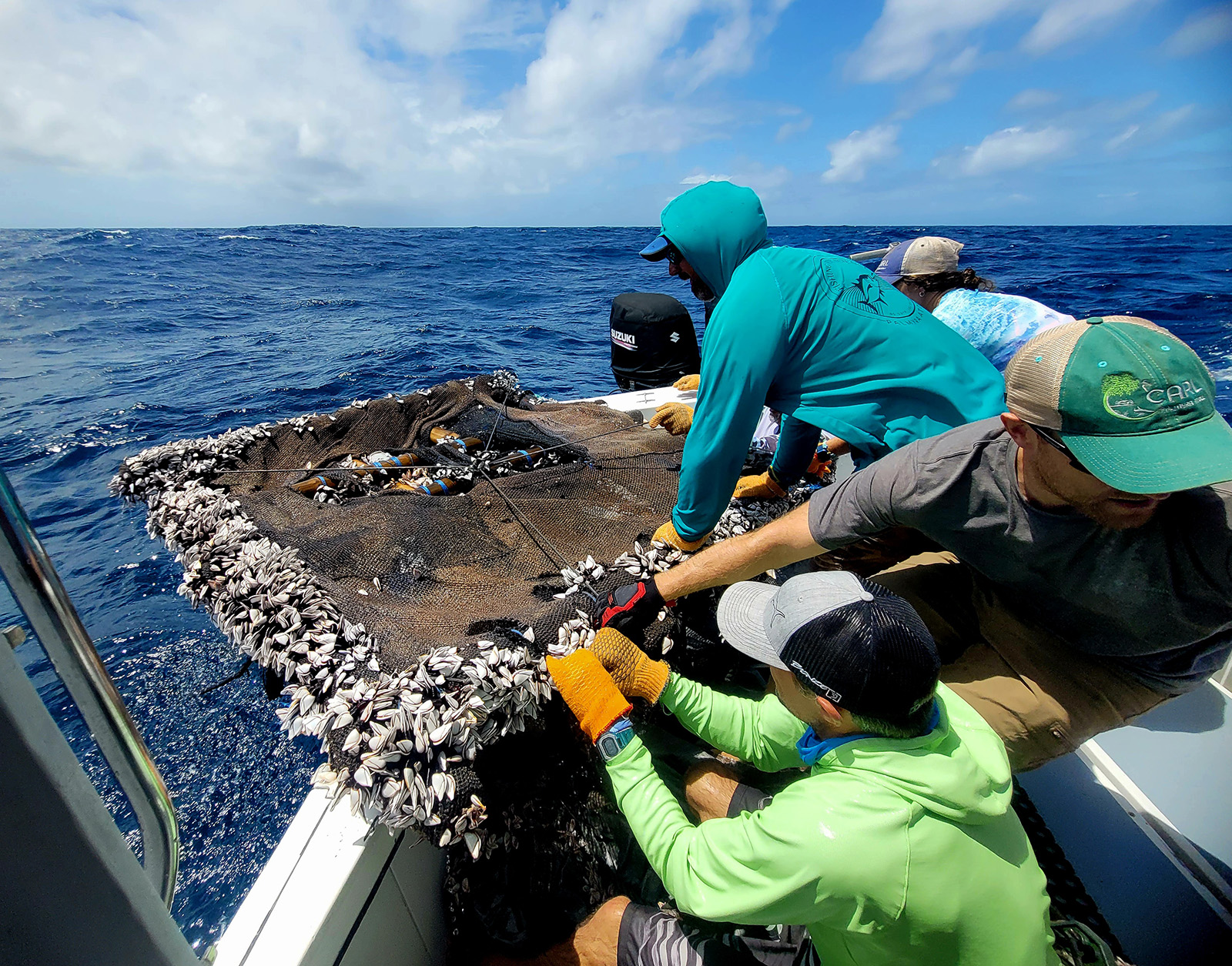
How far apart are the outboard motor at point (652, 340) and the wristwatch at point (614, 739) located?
3.82 metres

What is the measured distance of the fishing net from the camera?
141 cm

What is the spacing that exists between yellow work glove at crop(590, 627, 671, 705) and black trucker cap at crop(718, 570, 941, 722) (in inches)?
15.9

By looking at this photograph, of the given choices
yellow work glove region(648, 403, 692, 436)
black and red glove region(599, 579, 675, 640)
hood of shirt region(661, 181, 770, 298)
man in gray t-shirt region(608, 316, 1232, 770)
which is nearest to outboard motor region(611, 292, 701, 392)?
yellow work glove region(648, 403, 692, 436)

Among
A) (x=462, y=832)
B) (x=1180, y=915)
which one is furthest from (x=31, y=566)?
(x=1180, y=915)

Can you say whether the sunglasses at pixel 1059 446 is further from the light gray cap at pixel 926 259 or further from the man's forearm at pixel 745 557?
the light gray cap at pixel 926 259

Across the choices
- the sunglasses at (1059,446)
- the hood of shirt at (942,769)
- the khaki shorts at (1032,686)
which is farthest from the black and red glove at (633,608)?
the sunglasses at (1059,446)

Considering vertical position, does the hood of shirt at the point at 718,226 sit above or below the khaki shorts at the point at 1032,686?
above

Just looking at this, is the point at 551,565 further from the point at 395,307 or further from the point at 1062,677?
the point at 395,307

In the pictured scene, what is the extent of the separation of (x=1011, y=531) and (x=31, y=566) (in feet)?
6.20

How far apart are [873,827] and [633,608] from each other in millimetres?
845

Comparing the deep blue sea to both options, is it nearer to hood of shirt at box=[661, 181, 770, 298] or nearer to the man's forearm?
the man's forearm

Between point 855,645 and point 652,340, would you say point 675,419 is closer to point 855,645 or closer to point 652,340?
point 652,340

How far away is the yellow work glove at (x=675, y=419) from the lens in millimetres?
3330

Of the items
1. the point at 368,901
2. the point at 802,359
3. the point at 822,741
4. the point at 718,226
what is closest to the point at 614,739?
the point at 822,741
